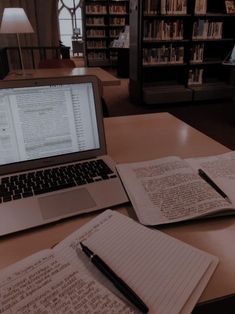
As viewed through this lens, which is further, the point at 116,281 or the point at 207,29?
the point at 207,29

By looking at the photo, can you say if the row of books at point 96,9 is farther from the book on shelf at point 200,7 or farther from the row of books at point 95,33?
the book on shelf at point 200,7

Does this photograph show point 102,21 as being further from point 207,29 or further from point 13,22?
point 13,22

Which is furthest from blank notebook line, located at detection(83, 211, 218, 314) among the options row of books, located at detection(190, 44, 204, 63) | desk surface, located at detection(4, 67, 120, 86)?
row of books, located at detection(190, 44, 204, 63)

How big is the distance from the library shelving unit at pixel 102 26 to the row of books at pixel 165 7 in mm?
3672

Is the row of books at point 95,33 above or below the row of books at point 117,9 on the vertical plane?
below

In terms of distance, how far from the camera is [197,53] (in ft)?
13.9

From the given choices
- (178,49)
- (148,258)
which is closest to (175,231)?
(148,258)

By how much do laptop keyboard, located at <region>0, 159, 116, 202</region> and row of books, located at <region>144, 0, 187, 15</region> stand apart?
11.7ft

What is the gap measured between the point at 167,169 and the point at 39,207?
0.37 m

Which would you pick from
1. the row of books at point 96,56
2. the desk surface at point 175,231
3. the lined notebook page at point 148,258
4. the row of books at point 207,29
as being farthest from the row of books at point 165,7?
the row of books at point 96,56

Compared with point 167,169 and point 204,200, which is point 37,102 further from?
point 204,200

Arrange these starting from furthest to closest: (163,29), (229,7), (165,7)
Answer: (229,7) → (163,29) → (165,7)

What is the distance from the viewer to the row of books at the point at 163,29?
392 cm

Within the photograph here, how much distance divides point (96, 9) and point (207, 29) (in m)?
3.91
